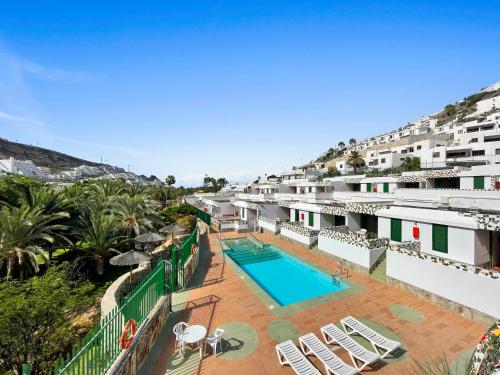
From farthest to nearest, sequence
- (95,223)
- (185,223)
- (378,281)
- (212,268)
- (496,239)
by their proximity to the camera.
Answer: (185,223)
(95,223)
(212,268)
(378,281)
(496,239)

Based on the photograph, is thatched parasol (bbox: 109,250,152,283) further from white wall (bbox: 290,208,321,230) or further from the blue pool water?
white wall (bbox: 290,208,321,230)

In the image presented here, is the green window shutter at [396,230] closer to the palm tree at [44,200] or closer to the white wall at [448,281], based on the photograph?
the white wall at [448,281]

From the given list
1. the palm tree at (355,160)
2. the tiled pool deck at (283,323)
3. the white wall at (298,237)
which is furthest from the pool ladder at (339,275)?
the palm tree at (355,160)

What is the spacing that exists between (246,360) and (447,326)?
7435mm

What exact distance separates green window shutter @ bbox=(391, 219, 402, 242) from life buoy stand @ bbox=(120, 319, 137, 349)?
48.2 ft

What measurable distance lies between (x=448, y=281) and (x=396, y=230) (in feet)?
17.2

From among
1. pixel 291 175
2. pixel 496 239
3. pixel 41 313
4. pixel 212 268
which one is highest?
pixel 291 175

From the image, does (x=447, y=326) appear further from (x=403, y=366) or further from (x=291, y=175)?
(x=291, y=175)

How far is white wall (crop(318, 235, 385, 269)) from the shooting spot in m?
14.3

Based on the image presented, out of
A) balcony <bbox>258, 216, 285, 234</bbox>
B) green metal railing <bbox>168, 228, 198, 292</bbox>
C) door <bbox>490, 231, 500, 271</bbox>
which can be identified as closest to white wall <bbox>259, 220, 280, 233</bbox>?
balcony <bbox>258, 216, 285, 234</bbox>

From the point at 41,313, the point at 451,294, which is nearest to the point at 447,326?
the point at 451,294

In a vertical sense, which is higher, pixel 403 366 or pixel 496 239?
pixel 496 239

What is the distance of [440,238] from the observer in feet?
41.8

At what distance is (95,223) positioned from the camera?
57.3ft
